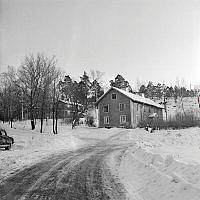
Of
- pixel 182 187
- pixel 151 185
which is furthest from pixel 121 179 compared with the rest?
pixel 182 187

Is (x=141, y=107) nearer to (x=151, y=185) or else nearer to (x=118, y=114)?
(x=118, y=114)

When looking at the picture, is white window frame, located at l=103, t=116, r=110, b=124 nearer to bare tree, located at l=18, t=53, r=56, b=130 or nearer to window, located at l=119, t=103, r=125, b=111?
window, located at l=119, t=103, r=125, b=111

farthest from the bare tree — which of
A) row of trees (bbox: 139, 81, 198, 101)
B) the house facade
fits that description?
row of trees (bbox: 139, 81, 198, 101)

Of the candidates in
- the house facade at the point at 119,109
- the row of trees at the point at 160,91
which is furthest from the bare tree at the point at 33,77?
the row of trees at the point at 160,91

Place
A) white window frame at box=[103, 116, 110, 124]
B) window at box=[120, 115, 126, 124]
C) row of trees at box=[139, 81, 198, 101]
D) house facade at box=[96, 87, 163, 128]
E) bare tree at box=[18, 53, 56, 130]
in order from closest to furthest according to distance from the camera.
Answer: bare tree at box=[18, 53, 56, 130] → house facade at box=[96, 87, 163, 128] → window at box=[120, 115, 126, 124] → white window frame at box=[103, 116, 110, 124] → row of trees at box=[139, 81, 198, 101]

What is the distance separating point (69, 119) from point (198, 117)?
1195 inches

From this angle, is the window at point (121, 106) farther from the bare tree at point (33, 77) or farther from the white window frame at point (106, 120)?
the bare tree at point (33, 77)

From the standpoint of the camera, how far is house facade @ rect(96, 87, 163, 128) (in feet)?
165

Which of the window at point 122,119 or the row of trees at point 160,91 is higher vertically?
the row of trees at point 160,91

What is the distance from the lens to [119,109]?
169ft

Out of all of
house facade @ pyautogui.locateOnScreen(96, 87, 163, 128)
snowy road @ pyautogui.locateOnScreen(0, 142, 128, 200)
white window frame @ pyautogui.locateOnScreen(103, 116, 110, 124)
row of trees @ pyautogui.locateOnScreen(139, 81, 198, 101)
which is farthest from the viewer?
row of trees @ pyautogui.locateOnScreen(139, 81, 198, 101)

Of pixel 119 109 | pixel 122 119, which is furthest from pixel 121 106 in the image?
pixel 122 119

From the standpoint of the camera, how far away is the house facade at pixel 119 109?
165 feet

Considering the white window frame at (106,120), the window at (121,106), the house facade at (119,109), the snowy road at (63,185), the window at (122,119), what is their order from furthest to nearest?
the white window frame at (106,120)
the window at (121,106)
the window at (122,119)
the house facade at (119,109)
the snowy road at (63,185)
